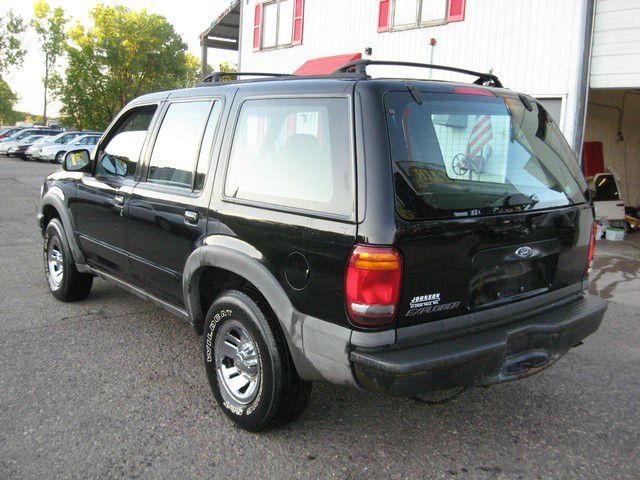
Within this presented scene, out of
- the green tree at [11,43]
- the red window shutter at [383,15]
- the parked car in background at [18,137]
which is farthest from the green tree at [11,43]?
the red window shutter at [383,15]

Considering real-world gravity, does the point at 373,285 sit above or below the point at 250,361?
above

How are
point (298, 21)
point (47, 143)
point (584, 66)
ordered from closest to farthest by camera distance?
point (584, 66) → point (298, 21) → point (47, 143)

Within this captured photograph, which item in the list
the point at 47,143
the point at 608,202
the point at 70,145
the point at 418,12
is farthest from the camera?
the point at 47,143

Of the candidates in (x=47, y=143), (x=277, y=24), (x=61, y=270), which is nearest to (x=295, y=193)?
(x=61, y=270)

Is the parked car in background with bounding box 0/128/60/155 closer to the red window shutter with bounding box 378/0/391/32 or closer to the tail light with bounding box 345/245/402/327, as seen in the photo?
the red window shutter with bounding box 378/0/391/32

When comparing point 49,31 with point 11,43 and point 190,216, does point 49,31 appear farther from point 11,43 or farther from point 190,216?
point 190,216

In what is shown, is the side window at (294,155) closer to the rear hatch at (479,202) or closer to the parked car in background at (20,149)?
the rear hatch at (479,202)

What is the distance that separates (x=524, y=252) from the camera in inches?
115

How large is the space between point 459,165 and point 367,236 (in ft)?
2.16

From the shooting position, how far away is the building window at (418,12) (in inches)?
481

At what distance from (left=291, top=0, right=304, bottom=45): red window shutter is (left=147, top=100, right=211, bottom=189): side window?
42.1ft

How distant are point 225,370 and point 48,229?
2919 mm

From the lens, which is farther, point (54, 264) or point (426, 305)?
point (54, 264)

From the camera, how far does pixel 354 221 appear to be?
8.22 ft
